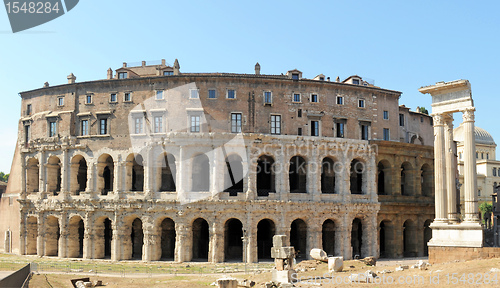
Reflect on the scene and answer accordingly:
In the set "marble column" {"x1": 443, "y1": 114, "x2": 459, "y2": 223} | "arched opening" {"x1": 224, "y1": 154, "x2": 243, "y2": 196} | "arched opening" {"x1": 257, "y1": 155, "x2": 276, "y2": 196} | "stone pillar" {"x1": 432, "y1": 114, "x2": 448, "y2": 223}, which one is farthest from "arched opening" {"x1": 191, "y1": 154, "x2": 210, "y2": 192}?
"marble column" {"x1": 443, "y1": 114, "x2": 459, "y2": 223}

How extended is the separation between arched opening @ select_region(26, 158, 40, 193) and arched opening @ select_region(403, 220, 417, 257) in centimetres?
3669

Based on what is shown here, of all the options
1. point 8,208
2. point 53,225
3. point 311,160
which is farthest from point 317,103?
point 8,208

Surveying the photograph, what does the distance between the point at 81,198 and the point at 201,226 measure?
11.1 m

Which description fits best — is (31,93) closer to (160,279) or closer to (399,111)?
(160,279)

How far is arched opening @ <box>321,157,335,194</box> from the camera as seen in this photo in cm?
4991

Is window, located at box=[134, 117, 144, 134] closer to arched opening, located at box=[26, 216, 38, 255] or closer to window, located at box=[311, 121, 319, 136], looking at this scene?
arched opening, located at box=[26, 216, 38, 255]

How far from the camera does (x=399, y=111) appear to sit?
54.1 m

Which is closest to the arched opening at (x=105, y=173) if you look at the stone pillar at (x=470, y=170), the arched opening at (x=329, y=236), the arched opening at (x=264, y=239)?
the arched opening at (x=264, y=239)

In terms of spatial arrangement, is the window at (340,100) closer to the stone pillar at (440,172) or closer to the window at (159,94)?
the stone pillar at (440,172)

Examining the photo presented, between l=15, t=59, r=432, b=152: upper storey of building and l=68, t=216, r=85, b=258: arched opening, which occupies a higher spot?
l=15, t=59, r=432, b=152: upper storey of building

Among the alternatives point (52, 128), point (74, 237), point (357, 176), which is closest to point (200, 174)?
point (74, 237)

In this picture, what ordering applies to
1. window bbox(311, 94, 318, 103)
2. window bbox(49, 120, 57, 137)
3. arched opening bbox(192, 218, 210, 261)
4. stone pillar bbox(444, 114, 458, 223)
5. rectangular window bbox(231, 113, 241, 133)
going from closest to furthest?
stone pillar bbox(444, 114, 458, 223)
rectangular window bbox(231, 113, 241, 133)
arched opening bbox(192, 218, 210, 261)
window bbox(311, 94, 318, 103)
window bbox(49, 120, 57, 137)

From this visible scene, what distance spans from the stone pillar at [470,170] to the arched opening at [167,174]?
2513 cm

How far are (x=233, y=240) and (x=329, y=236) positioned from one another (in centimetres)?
908
